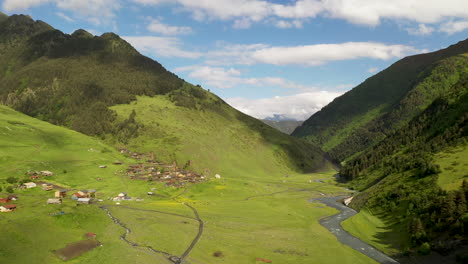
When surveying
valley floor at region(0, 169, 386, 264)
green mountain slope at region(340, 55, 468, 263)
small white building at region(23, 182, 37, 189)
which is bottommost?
small white building at region(23, 182, 37, 189)

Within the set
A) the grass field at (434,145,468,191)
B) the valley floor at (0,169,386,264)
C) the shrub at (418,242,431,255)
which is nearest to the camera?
the valley floor at (0,169,386,264)

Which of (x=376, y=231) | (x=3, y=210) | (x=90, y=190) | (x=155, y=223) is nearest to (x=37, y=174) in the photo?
(x=90, y=190)

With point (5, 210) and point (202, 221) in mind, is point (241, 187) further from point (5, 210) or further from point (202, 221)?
point (5, 210)

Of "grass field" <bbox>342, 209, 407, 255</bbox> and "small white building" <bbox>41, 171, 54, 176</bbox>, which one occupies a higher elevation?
"grass field" <bbox>342, 209, 407, 255</bbox>

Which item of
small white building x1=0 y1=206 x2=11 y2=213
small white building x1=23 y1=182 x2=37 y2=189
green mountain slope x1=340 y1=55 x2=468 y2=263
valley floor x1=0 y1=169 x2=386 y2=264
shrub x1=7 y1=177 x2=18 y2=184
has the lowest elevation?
small white building x1=23 y1=182 x2=37 y2=189

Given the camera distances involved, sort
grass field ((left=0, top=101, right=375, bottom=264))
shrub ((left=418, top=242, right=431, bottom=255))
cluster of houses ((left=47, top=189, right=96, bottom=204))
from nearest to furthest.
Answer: grass field ((left=0, top=101, right=375, bottom=264)), shrub ((left=418, top=242, right=431, bottom=255)), cluster of houses ((left=47, top=189, right=96, bottom=204))

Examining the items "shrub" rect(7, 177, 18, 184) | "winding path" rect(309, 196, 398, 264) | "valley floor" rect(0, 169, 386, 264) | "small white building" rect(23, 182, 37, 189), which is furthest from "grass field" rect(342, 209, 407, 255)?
"shrub" rect(7, 177, 18, 184)

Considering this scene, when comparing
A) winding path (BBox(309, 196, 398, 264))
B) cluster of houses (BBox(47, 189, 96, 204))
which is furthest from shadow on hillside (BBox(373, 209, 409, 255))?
cluster of houses (BBox(47, 189, 96, 204))

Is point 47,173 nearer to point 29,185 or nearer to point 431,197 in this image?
point 29,185

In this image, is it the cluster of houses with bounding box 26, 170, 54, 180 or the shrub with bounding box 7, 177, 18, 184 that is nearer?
the shrub with bounding box 7, 177, 18, 184

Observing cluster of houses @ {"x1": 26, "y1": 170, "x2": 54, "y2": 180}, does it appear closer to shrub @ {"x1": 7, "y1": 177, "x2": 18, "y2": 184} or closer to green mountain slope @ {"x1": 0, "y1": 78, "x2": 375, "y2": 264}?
green mountain slope @ {"x1": 0, "y1": 78, "x2": 375, "y2": 264}

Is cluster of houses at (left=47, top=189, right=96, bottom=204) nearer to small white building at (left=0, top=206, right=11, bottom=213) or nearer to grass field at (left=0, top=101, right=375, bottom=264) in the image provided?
grass field at (left=0, top=101, right=375, bottom=264)


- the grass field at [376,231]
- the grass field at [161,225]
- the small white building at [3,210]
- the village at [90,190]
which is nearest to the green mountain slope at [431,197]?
the grass field at [376,231]

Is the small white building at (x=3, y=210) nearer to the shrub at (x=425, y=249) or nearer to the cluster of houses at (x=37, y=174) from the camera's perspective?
the cluster of houses at (x=37, y=174)
